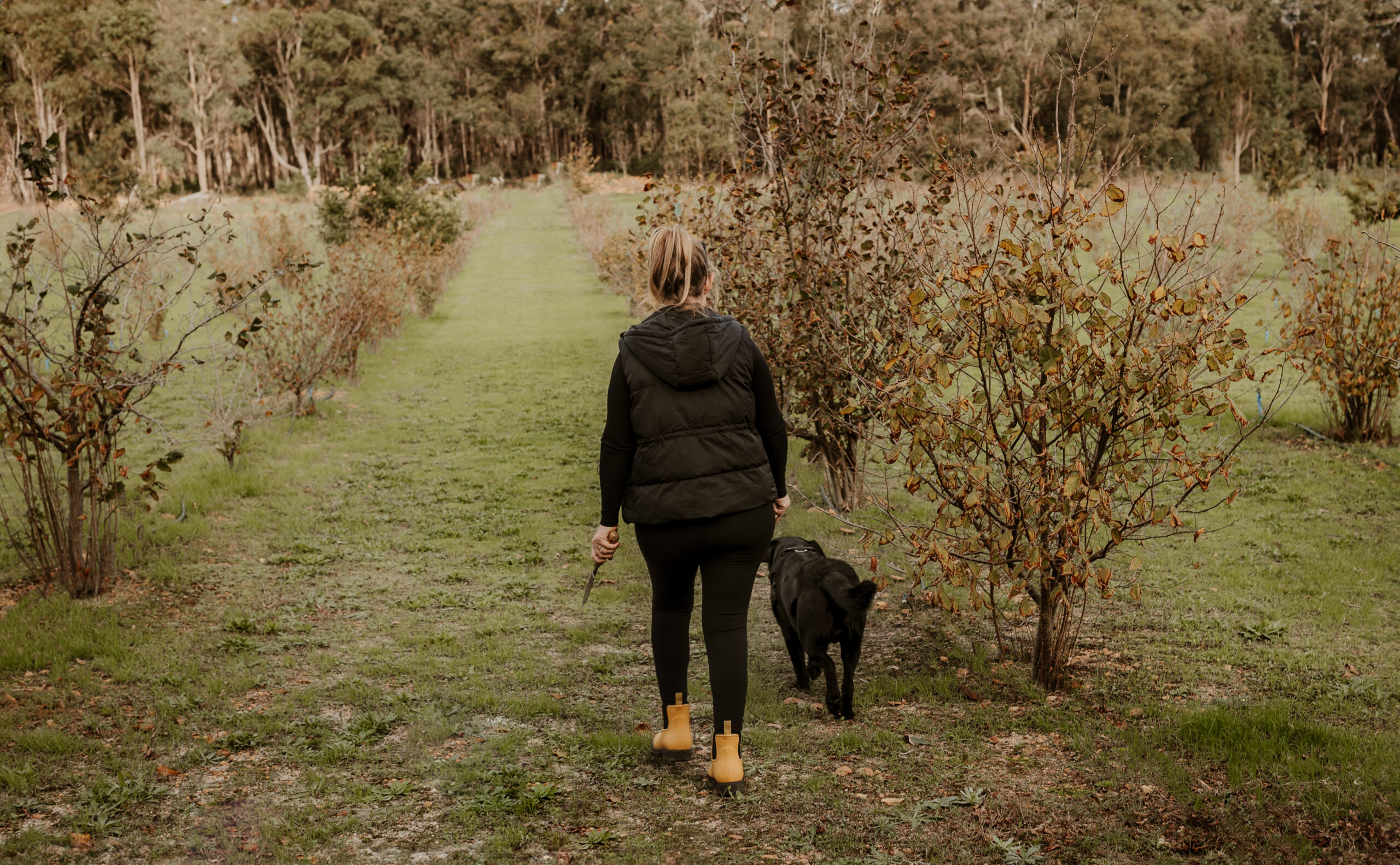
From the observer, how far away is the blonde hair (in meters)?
3.45

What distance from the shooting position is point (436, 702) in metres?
4.56

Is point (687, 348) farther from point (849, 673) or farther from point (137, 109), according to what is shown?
point (137, 109)

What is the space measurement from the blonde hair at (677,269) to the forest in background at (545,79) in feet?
93.9

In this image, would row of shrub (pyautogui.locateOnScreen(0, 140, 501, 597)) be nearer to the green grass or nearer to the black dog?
the green grass

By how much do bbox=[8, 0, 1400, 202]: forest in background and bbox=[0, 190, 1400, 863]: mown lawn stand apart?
2594 cm

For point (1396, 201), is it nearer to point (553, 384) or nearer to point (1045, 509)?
point (1045, 509)

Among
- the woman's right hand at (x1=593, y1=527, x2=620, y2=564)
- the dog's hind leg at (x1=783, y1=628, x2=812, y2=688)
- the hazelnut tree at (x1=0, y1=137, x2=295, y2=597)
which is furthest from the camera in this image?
the hazelnut tree at (x1=0, y1=137, x2=295, y2=597)

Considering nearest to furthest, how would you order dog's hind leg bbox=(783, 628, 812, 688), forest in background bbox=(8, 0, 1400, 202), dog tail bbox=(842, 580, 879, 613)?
dog tail bbox=(842, 580, 879, 613) < dog's hind leg bbox=(783, 628, 812, 688) < forest in background bbox=(8, 0, 1400, 202)

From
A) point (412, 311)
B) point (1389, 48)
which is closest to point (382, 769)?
point (412, 311)

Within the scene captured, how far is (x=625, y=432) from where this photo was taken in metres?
3.48

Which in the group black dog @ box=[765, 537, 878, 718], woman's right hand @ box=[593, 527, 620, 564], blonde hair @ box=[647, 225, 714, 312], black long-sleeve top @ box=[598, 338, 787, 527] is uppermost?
blonde hair @ box=[647, 225, 714, 312]

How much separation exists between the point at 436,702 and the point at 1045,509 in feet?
9.33

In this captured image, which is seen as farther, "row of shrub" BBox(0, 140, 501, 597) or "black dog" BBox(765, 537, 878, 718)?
"row of shrub" BBox(0, 140, 501, 597)

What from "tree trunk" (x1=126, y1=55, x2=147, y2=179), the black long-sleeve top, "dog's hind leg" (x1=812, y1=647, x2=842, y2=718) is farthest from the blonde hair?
"tree trunk" (x1=126, y1=55, x2=147, y2=179)
